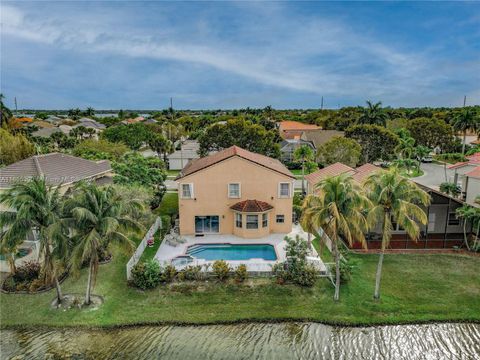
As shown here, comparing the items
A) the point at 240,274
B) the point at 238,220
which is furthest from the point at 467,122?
the point at 240,274

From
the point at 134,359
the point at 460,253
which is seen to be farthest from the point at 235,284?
the point at 460,253

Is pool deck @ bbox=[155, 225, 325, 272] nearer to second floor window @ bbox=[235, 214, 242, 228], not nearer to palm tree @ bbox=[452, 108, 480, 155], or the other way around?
second floor window @ bbox=[235, 214, 242, 228]

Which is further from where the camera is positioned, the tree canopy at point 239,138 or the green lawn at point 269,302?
the tree canopy at point 239,138

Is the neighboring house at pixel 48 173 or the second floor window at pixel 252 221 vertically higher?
the neighboring house at pixel 48 173

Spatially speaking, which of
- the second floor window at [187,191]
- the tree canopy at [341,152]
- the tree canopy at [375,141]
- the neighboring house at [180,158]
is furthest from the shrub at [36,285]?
the tree canopy at [375,141]

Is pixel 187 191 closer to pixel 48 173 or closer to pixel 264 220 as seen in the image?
pixel 264 220

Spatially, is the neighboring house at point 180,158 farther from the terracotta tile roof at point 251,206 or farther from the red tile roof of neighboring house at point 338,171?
the terracotta tile roof at point 251,206
